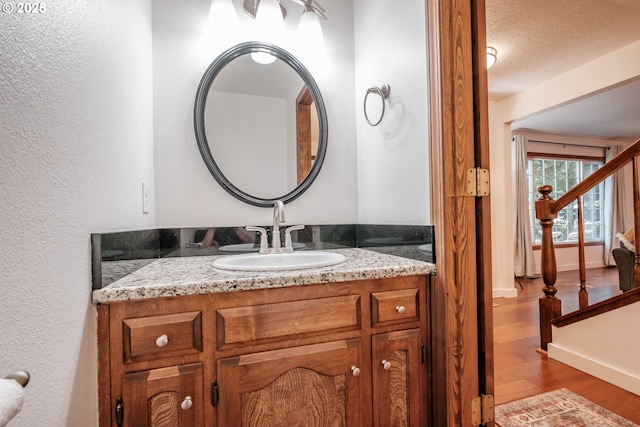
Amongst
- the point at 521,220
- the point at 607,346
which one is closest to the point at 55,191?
the point at 607,346

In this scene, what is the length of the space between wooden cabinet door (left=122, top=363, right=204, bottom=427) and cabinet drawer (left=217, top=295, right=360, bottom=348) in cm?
12

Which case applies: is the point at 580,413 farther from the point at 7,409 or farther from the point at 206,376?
the point at 7,409

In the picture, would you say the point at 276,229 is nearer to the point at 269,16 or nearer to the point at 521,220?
the point at 269,16

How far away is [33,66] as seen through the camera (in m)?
0.55

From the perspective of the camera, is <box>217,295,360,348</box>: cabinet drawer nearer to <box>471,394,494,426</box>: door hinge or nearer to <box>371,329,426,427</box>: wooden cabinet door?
<box>371,329,426,427</box>: wooden cabinet door

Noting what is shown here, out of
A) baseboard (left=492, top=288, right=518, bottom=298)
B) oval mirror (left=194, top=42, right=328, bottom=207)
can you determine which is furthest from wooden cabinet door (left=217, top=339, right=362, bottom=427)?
baseboard (left=492, top=288, right=518, bottom=298)

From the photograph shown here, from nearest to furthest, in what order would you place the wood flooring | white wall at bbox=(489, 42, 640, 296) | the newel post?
the wood flooring
the newel post
white wall at bbox=(489, 42, 640, 296)

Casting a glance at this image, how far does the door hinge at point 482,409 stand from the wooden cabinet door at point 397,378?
18cm

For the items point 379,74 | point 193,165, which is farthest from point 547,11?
point 193,165

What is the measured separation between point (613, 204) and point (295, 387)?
271 inches

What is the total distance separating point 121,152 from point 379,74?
1150 millimetres

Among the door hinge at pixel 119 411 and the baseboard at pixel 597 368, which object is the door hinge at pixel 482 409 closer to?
the door hinge at pixel 119 411

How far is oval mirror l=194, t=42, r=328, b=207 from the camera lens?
145 cm

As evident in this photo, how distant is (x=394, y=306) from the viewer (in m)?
1.01
